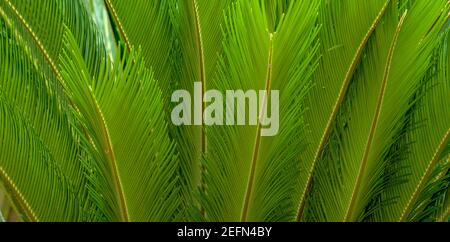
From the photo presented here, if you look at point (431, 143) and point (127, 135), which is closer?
point (127, 135)

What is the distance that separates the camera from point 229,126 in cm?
177

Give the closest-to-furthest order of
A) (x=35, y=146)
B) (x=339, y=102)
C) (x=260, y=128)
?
(x=260, y=128) → (x=35, y=146) → (x=339, y=102)

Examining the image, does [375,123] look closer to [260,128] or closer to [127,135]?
[260,128]

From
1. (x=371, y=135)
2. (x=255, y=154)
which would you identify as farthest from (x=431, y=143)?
(x=255, y=154)

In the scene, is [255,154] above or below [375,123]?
below

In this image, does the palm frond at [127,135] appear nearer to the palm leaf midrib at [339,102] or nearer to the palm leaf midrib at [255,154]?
the palm leaf midrib at [255,154]

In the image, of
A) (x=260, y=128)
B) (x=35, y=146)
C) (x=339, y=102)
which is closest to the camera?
(x=260, y=128)

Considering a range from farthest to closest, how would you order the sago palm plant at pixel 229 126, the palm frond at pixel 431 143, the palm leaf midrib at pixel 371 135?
the palm frond at pixel 431 143 < the palm leaf midrib at pixel 371 135 < the sago palm plant at pixel 229 126

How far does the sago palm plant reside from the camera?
176 cm

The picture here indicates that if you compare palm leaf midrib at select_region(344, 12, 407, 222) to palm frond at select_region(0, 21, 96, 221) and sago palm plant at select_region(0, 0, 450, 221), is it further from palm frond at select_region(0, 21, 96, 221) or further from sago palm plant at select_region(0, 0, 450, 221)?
palm frond at select_region(0, 21, 96, 221)

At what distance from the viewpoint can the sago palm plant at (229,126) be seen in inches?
69.3

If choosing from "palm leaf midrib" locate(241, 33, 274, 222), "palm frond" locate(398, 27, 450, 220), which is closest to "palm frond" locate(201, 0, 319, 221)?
"palm leaf midrib" locate(241, 33, 274, 222)

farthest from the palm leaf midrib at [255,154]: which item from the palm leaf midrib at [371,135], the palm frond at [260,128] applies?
the palm leaf midrib at [371,135]
